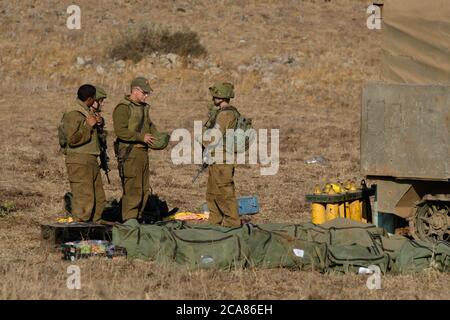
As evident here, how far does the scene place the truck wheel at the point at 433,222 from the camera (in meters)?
11.3

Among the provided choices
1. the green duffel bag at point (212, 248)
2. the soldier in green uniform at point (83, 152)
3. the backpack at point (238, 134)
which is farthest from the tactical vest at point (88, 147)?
the green duffel bag at point (212, 248)

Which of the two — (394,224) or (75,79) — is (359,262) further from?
(75,79)

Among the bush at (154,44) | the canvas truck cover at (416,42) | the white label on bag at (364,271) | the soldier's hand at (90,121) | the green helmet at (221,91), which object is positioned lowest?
the white label on bag at (364,271)

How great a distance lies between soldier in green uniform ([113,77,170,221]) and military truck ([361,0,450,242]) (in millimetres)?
2506

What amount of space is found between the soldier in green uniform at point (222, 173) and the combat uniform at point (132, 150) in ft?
2.48

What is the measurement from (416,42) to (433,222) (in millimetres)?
2111

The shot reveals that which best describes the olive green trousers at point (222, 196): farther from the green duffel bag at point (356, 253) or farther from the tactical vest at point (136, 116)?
the green duffel bag at point (356, 253)

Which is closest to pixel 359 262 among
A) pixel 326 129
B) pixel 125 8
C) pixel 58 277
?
pixel 58 277

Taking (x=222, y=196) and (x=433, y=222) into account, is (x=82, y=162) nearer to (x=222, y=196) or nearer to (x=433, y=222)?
(x=222, y=196)

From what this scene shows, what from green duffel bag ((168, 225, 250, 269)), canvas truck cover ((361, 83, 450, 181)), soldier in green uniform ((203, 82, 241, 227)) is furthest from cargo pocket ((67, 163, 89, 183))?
canvas truck cover ((361, 83, 450, 181))

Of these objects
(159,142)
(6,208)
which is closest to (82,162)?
(159,142)

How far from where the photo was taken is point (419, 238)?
1130cm

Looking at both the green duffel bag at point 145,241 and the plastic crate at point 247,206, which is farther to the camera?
the plastic crate at point 247,206

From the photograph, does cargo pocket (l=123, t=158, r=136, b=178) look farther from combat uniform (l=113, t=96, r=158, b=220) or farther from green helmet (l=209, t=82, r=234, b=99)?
green helmet (l=209, t=82, r=234, b=99)
